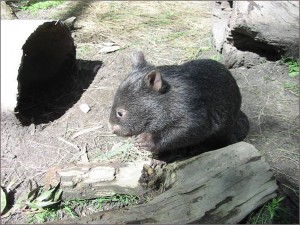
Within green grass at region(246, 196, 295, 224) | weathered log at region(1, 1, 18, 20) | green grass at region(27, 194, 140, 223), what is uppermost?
weathered log at region(1, 1, 18, 20)

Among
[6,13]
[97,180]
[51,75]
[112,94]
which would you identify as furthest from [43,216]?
[6,13]

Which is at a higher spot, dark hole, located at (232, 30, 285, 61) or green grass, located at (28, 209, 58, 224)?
dark hole, located at (232, 30, 285, 61)

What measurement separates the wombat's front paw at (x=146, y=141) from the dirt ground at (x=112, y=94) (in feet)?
1.74

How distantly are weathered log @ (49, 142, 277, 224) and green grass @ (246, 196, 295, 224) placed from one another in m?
0.06

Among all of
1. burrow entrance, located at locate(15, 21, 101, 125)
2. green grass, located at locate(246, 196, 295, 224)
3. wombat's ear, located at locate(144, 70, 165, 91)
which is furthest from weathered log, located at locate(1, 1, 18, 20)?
green grass, located at locate(246, 196, 295, 224)

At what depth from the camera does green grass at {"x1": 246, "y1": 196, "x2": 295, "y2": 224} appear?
3.09 m

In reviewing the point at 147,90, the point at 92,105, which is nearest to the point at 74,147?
the point at 92,105

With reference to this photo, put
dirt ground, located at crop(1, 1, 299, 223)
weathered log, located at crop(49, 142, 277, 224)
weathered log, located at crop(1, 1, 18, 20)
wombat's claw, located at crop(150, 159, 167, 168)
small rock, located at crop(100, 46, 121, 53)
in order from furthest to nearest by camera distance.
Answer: small rock, located at crop(100, 46, 121, 53) → weathered log, located at crop(1, 1, 18, 20) → dirt ground, located at crop(1, 1, 299, 223) → wombat's claw, located at crop(150, 159, 167, 168) → weathered log, located at crop(49, 142, 277, 224)

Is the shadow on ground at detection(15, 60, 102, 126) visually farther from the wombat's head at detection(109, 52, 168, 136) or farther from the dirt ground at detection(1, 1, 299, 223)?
the wombat's head at detection(109, 52, 168, 136)

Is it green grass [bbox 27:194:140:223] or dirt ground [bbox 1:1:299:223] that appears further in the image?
dirt ground [bbox 1:1:299:223]

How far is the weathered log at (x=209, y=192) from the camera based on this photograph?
2.91 m

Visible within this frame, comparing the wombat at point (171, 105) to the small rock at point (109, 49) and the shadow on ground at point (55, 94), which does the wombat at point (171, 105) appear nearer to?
the shadow on ground at point (55, 94)

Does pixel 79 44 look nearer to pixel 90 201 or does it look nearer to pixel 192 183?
pixel 90 201

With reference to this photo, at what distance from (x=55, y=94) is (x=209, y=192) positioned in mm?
2663
